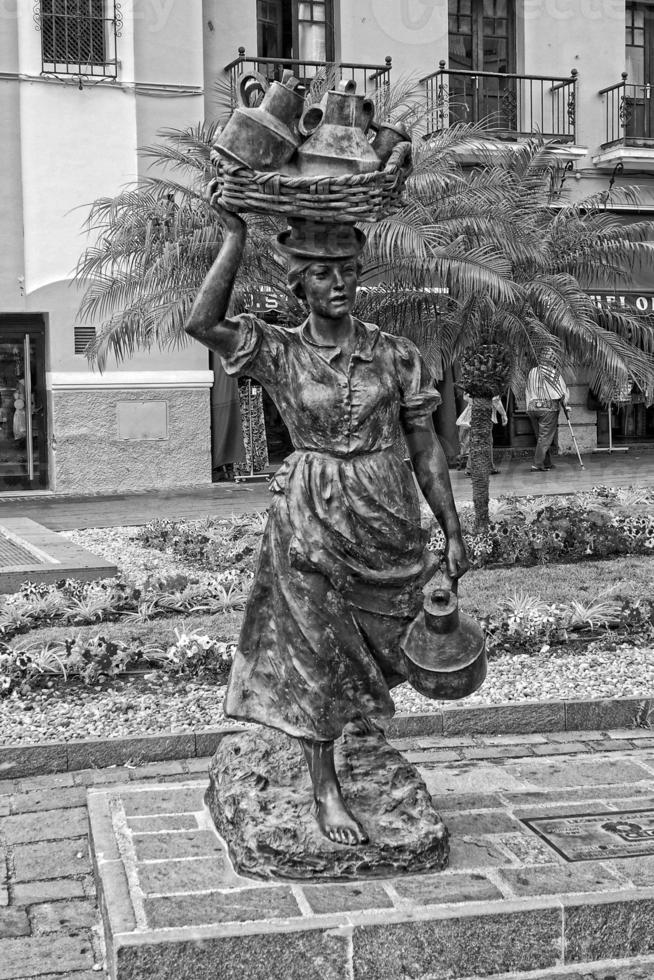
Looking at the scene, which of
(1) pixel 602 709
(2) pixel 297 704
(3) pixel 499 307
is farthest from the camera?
(3) pixel 499 307

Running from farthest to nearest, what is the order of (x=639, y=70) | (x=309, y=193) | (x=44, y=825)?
1. (x=639, y=70)
2. (x=44, y=825)
3. (x=309, y=193)

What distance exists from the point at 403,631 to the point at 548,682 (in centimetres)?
264

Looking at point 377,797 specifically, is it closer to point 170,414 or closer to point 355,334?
point 355,334

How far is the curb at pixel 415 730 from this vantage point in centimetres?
542

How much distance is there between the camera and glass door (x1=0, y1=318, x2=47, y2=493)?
1766 centimetres

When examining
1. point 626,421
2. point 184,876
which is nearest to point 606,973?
point 184,876

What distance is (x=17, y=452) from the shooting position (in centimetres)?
1783

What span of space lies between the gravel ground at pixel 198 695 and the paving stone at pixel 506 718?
0.11 m

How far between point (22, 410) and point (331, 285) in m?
14.5

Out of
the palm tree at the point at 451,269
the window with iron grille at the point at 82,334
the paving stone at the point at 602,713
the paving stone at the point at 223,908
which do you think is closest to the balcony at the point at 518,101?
the window with iron grille at the point at 82,334

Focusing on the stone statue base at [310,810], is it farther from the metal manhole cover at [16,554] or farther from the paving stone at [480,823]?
the metal manhole cover at [16,554]

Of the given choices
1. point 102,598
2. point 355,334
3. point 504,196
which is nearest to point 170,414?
point 504,196

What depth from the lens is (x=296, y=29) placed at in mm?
19438

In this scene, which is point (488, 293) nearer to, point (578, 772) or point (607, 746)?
point (607, 746)
